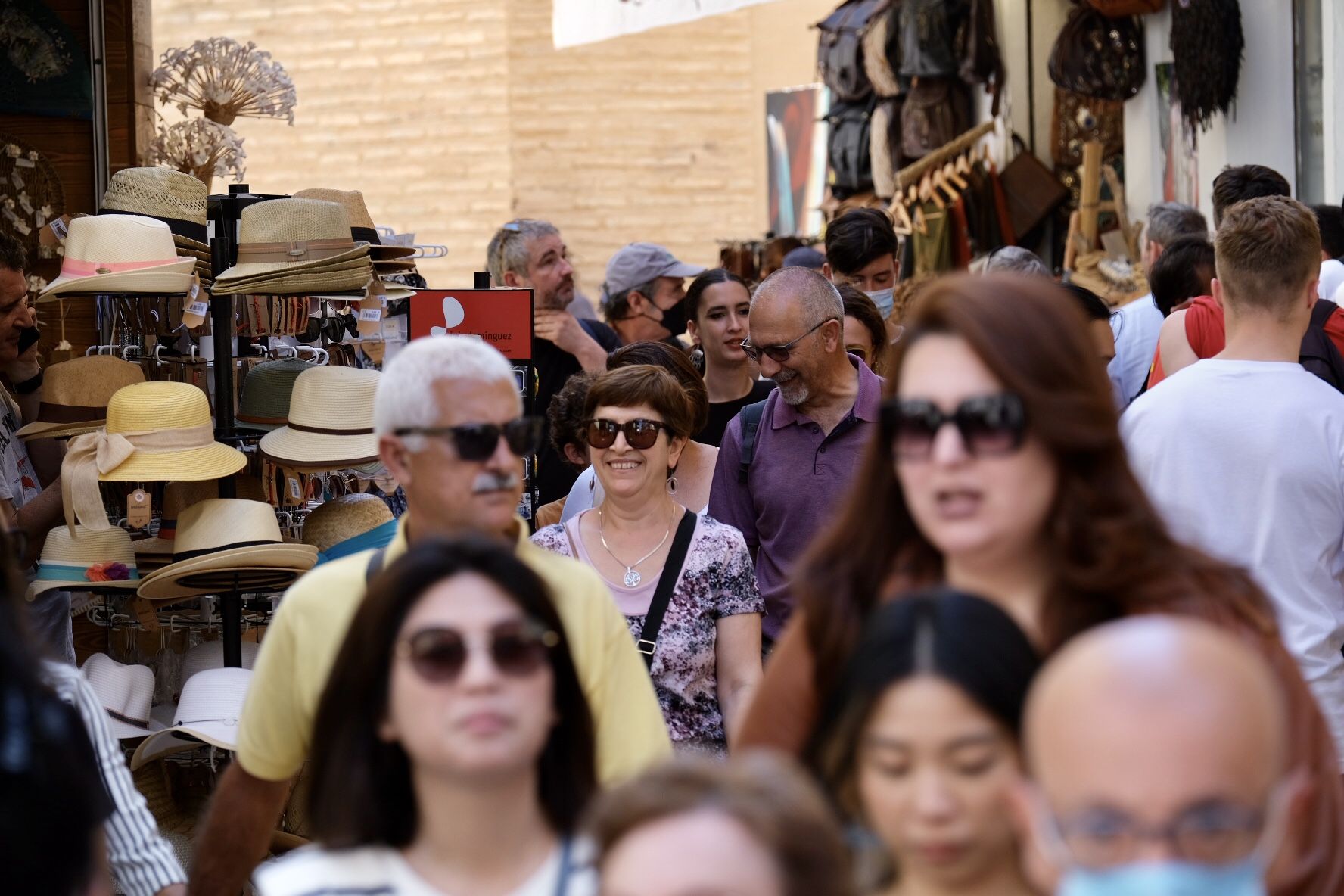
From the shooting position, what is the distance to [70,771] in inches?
80.2

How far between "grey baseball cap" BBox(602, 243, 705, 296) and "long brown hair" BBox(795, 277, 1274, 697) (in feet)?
19.5

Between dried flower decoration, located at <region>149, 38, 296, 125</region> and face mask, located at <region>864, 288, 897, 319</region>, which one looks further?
face mask, located at <region>864, 288, 897, 319</region>

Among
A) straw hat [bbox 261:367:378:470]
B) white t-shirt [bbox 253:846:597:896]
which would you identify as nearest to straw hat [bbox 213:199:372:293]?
straw hat [bbox 261:367:378:470]

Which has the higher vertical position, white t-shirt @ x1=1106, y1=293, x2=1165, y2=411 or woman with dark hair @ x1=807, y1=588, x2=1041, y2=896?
white t-shirt @ x1=1106, y1=293, x2=1165, y2=411

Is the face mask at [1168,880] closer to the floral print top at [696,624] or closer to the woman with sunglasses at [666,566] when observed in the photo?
the woman with sunglasses at [666,566]

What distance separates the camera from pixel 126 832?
3.25 metres

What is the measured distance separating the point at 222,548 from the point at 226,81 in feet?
8.46

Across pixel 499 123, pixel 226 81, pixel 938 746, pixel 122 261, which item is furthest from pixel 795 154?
pixel 938 746

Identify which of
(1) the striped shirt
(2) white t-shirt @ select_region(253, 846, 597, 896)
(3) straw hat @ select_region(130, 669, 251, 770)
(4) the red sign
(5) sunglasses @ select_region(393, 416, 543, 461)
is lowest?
(3) straw hat @ select_region(130, 669, 251, 770)

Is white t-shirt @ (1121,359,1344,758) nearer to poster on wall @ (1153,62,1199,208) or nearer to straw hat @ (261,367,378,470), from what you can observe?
straw hat @ (261,367,378,470)

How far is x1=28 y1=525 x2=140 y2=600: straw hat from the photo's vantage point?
201 inches

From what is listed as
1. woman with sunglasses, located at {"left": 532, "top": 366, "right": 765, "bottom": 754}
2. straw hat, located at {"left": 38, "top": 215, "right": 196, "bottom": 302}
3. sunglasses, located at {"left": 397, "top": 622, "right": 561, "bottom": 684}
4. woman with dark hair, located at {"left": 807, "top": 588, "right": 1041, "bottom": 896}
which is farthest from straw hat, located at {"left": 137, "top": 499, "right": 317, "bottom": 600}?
woman with dark hair, located at {"left": 807, "top": 588, "right": 1041, "bottom": 896}

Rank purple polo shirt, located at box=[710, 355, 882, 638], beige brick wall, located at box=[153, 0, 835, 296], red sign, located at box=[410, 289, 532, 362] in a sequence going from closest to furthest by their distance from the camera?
purple polo shirt, located at box=[710, 355, 882, 638], red sign, located at box=[410, 289, 532, 362], beige brick wall, located at box=[153, 0, 835, 296]

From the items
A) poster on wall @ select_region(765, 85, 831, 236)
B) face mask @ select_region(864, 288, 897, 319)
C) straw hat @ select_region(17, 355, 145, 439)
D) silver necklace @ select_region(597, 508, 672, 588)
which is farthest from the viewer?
poster on wall @ select_region(765, 85, 831, 236)
